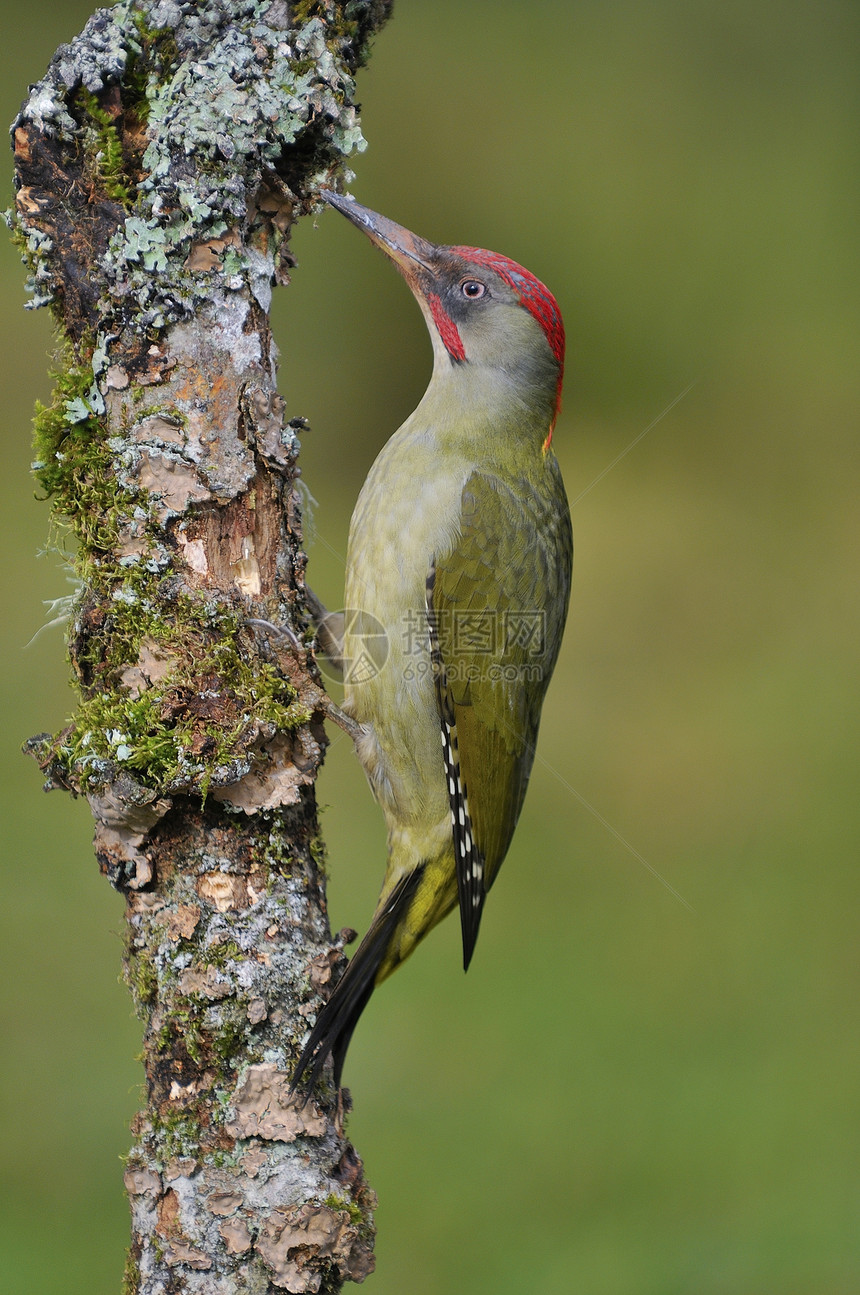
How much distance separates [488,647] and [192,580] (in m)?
0.78

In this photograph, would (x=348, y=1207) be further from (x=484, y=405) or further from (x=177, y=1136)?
(x=484, y=405)

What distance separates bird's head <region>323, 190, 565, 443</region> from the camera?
2.49 meters

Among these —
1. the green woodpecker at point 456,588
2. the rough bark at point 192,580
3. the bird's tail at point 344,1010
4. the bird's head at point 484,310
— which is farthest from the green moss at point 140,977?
the bird's head at point 484,310

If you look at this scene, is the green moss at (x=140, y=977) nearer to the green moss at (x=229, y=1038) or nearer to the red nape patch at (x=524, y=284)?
the green moss at (x=229, y=1038)

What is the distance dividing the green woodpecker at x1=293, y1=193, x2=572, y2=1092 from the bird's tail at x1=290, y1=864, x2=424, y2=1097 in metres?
0.10

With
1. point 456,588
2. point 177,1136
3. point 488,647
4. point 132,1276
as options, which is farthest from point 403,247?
point 132,1276

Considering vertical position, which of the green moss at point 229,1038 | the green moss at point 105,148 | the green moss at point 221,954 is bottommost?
the green moss at point 229,1038

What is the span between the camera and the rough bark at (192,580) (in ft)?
5.94

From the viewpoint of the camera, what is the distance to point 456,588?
2.41m

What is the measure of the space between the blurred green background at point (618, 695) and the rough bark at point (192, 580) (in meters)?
1.74

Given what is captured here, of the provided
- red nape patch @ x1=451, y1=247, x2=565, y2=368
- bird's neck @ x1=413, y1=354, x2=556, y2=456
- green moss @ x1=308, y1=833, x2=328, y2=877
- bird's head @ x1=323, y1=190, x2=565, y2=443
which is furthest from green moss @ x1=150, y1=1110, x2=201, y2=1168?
red nape patch @ x1=451, y1=247, x2=565, y2=368

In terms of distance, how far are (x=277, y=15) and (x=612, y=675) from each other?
4.24 meters

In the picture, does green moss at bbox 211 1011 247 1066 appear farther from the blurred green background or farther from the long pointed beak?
the blurred green background

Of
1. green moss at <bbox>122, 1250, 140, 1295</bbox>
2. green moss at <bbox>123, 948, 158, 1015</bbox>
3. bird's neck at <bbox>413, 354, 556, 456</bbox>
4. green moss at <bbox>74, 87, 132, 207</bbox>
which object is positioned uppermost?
bird's neck at <bbox>413, 354, 556, 456</bbox>
